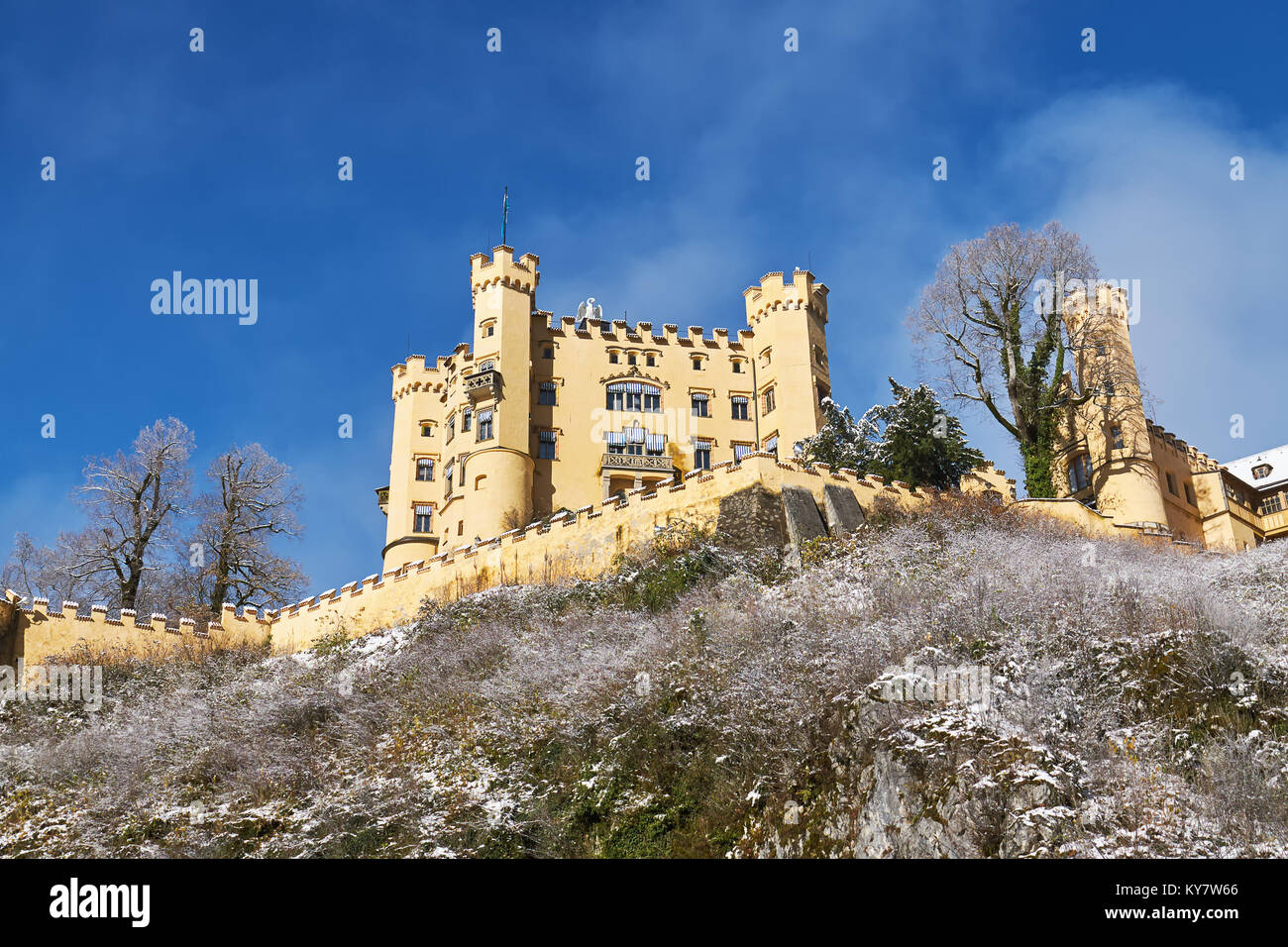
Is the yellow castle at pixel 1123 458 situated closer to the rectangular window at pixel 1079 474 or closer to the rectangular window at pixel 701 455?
the rectangular window at pixel 1079 474

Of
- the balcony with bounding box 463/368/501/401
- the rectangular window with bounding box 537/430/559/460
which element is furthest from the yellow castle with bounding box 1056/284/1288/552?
the balcony with bounding box 463/368/501/401

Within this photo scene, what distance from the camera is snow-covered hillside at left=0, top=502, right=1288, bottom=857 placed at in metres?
17.0

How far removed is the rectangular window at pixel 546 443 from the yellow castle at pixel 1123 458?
2036 cm

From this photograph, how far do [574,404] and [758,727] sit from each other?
3160 cm

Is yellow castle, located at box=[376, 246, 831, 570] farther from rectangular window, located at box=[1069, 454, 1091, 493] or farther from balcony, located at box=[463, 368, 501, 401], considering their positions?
rectangular window, located at box=[1069, 454, 1091, 493]

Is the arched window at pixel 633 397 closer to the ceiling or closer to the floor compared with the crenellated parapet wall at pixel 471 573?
closer to the ceiling

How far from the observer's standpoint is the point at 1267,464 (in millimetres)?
54812

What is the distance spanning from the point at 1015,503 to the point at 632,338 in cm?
2073

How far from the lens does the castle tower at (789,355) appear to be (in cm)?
5025

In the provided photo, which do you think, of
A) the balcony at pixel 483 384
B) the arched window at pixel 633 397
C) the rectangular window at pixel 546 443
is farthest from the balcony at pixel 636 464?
the balcony at pixel 483 384

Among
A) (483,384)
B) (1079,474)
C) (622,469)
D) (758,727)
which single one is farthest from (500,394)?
(758,727)

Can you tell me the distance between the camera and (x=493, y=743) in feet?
81.6

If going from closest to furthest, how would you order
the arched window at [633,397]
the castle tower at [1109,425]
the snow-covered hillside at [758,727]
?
1. the snow-covered hillside at [758,727]
2. the castle tower at [1109,425]
3. the arched window at [633,397]
